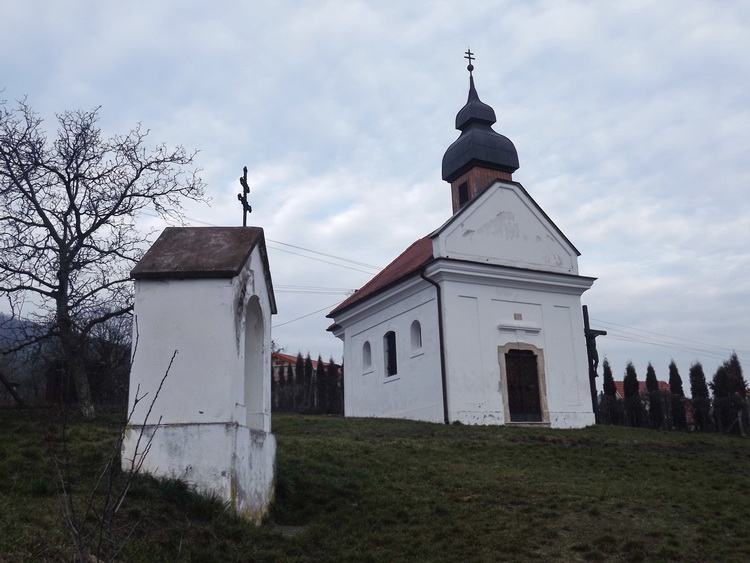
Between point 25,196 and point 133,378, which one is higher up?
point 25,196

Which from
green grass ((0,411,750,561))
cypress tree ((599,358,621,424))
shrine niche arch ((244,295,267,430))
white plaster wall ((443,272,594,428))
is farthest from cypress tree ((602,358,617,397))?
shrine niche arch ((244,295,267,430))

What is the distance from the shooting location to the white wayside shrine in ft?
24.9

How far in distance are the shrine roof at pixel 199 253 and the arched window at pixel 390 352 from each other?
1408 centimetres

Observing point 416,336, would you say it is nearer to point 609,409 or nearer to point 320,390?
point 609,409

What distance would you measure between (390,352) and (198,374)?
15.9m

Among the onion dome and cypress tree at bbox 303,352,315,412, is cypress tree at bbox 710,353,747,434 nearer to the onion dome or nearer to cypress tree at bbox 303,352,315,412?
the onion dome

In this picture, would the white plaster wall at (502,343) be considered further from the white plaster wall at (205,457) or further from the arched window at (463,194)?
the white plaster wall at (205,457)

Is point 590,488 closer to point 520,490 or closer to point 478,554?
point 520,490

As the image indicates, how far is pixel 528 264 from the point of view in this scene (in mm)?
22312

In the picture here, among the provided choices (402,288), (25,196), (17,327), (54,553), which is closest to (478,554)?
(54,553)

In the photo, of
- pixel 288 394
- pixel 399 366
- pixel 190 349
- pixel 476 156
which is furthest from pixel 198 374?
pixel 288 394

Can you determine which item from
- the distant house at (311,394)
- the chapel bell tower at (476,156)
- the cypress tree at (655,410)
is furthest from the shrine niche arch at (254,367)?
the distant house at (311,394)

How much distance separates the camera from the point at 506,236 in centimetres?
2227

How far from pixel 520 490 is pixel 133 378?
220 inches
